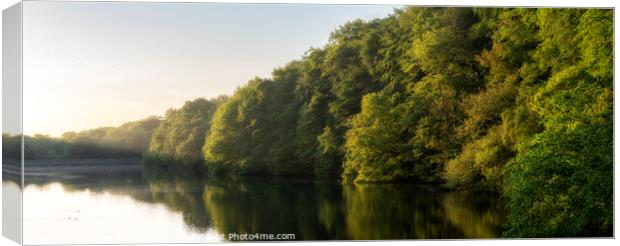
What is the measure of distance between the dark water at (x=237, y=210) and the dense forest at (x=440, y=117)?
342 millimetres

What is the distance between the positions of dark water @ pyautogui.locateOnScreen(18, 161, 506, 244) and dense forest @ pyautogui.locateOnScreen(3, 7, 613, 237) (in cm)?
34

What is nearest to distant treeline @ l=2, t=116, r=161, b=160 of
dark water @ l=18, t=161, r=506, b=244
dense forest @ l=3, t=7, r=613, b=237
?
dense forest @ l=3, t=7, r=613, b=237

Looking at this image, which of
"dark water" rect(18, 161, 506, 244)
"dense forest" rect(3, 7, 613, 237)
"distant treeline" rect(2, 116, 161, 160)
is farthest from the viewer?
"dense forest" rect(3, 7, 613, 237)

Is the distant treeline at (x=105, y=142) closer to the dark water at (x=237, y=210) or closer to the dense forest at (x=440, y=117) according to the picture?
the dense forest at (x=440, y=117)

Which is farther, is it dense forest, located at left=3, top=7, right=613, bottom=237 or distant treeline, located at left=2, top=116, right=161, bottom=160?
dense forest, located at left=3, top=7, right=613, bottom=237

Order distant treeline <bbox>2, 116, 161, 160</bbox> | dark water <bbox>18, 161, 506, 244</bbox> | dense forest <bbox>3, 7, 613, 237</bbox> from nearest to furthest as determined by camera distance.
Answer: dark water <bbox>18, 161, 506, 244</bbox>
distant treeline <bbox>2, 116, 161, 160</bbox>
dense forest <bbox>3, 7, 613, 237</bbox>

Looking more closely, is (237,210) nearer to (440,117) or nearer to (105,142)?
(105,142)

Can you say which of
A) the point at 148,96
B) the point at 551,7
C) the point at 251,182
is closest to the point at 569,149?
the point at 551,7

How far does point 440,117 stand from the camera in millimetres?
19875

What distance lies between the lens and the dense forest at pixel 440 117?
17953 millimetres

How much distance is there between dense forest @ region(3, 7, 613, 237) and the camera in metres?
18.0

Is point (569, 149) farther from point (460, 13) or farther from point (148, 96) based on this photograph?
point (148, 96)

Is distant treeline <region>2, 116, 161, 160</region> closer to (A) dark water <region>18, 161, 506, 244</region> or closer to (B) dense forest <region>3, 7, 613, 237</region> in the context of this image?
(B) dense forest <region>3, 7, 613, 237</region>

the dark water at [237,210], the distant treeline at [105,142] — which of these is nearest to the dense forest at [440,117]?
the distant treeline at [105,142]
